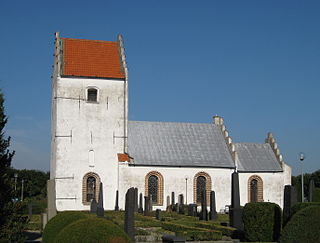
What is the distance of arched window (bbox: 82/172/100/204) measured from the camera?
119 feet

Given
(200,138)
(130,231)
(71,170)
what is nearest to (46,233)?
(130,231)

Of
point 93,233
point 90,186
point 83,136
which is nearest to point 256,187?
point 90,186

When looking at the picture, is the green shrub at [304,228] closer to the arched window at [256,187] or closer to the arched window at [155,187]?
the arched window at [155,187]

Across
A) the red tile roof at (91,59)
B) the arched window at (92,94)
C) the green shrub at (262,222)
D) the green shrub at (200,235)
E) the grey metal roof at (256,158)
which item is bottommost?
the green shrub at (200,235)

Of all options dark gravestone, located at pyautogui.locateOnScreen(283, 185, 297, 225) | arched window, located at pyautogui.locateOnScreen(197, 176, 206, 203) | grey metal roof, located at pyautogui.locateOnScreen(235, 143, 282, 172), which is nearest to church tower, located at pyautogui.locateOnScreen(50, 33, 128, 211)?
arched window, located at pyautogui.locateOnScreen(197, 176, 206, 203)

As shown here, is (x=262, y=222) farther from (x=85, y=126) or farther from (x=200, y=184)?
(x=85, y=126)

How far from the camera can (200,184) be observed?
3928 centimetres

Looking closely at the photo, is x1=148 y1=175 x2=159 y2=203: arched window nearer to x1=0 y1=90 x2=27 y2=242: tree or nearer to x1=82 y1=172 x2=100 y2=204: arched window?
x1=82 y1=172 x2=100 y2=204: arched window

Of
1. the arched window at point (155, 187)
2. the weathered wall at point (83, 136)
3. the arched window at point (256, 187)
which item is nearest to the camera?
the weathered wall at point (83, 136)

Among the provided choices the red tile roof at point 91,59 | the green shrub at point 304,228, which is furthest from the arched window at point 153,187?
the green shrub at point 304,228

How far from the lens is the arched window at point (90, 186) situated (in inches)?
1426

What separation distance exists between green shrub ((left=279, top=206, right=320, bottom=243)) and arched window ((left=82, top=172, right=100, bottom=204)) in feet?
85.0

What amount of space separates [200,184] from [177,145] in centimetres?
384

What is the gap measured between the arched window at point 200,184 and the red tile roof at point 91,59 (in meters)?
9.98
